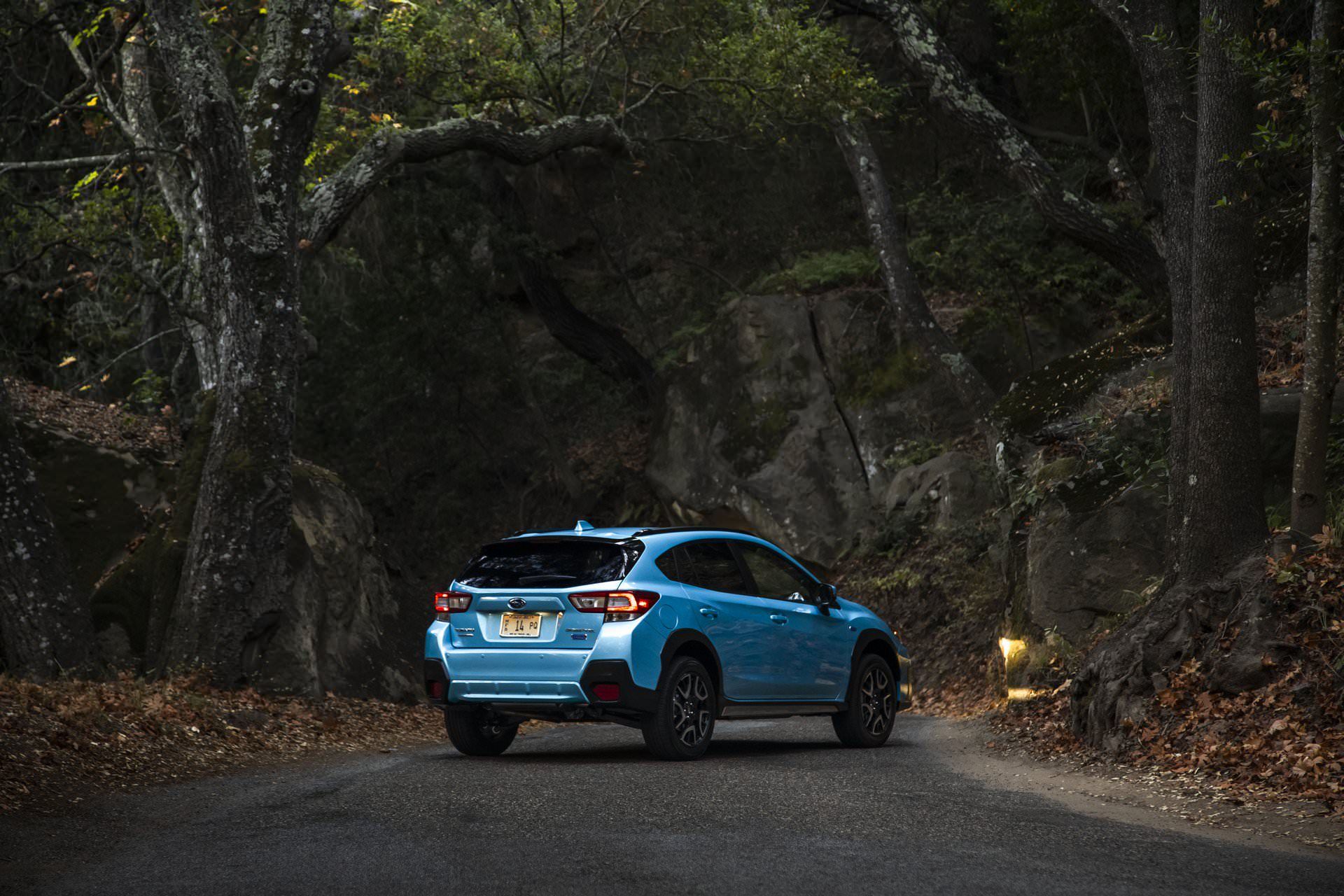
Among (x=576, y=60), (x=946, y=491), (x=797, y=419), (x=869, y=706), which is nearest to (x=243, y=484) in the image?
(x=869, y=706)

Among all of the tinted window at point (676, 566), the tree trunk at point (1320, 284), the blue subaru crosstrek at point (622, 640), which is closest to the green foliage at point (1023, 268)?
the tree trunk at point (1320, 284)

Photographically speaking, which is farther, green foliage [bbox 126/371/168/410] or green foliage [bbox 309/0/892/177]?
green foliage [bbox 126/371/168/410]

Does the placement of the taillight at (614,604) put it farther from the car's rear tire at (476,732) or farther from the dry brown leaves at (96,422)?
the dry brown leaves at (96,422)

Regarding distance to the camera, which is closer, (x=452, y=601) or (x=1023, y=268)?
(x=452, y=601)

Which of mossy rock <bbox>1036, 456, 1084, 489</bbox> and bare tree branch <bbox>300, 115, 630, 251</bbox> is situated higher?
bare tree branch <bbox>300, 115, 630, 251</bbox>

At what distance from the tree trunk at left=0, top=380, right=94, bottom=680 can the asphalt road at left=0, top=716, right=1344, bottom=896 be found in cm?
381

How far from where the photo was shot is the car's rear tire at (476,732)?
11.2 metres

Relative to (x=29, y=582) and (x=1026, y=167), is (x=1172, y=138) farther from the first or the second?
(x=29, y=582)

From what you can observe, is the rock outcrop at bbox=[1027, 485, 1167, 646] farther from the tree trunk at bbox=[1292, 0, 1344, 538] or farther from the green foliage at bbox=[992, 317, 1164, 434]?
the green foliage at bbox=[992, 317, 1164, 434]

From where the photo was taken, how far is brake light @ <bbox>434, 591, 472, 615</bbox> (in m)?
10.8

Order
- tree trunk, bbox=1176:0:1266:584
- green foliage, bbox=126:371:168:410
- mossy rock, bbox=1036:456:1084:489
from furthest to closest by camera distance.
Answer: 1. green foliage, bbox=126:371:168:410
2. mossy rock, bbox=1036:456:1084:489
3. tree trunk, bbox=1176:0:1266:584

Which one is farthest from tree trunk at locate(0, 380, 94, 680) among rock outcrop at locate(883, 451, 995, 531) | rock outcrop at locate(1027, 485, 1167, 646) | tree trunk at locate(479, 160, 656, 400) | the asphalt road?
tree trunk at locate(479, 160, 656, 400)

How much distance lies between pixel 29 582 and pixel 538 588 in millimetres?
5480

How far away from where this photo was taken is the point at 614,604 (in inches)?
404
